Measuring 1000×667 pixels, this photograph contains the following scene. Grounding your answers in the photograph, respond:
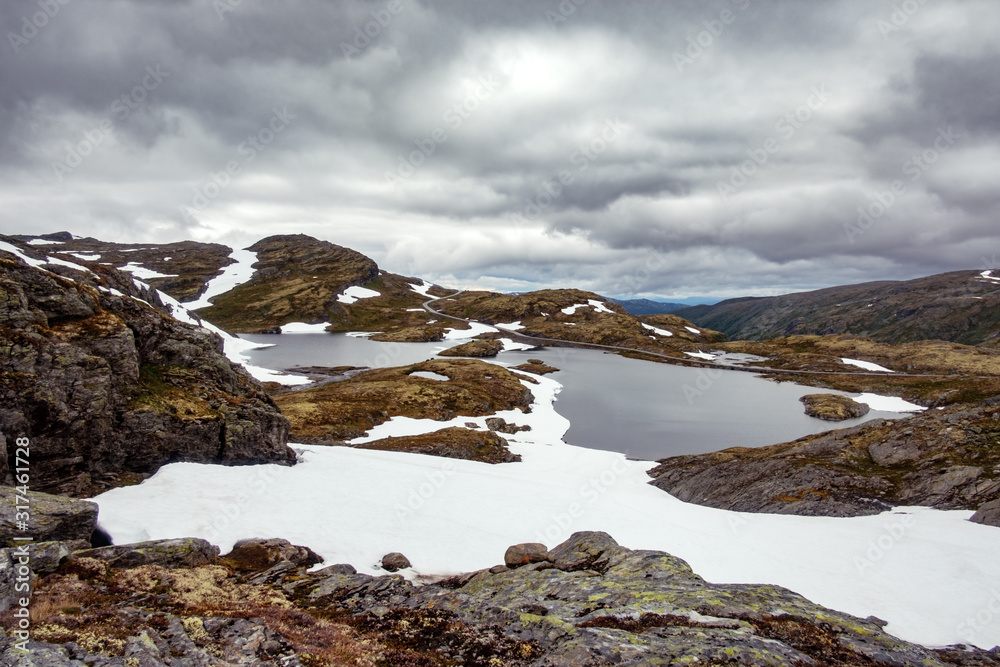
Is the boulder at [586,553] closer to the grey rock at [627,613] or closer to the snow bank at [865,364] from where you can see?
the grey rock at [627,613]

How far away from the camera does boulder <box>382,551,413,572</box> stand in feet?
60.6

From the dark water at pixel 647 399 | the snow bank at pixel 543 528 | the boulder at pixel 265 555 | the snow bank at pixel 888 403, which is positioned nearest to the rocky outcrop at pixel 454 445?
the snow bank at pixel 543 528

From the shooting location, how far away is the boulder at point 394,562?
18469mm

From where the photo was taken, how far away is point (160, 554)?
15.1 m

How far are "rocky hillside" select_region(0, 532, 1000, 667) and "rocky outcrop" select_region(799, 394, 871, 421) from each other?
3257 inches

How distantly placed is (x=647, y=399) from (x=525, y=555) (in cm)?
8206

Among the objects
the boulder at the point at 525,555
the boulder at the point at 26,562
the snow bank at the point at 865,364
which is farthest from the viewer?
the snow bank at the point at 865,364

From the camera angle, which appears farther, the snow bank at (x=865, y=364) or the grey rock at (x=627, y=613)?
the snow bank at (x=865, y=364)

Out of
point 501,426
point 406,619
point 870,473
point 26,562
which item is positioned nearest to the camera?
point 26,562

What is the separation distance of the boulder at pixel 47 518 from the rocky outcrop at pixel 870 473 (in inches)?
1428

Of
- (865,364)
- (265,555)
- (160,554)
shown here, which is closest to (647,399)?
(265,555)

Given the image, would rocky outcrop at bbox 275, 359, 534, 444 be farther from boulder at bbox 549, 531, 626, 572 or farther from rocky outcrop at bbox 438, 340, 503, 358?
rocky outcrop at bbox 438, 340, 503, 358

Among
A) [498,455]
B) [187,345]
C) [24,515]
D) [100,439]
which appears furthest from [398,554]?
[498,455]

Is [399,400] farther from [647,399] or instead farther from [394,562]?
[647,399]
